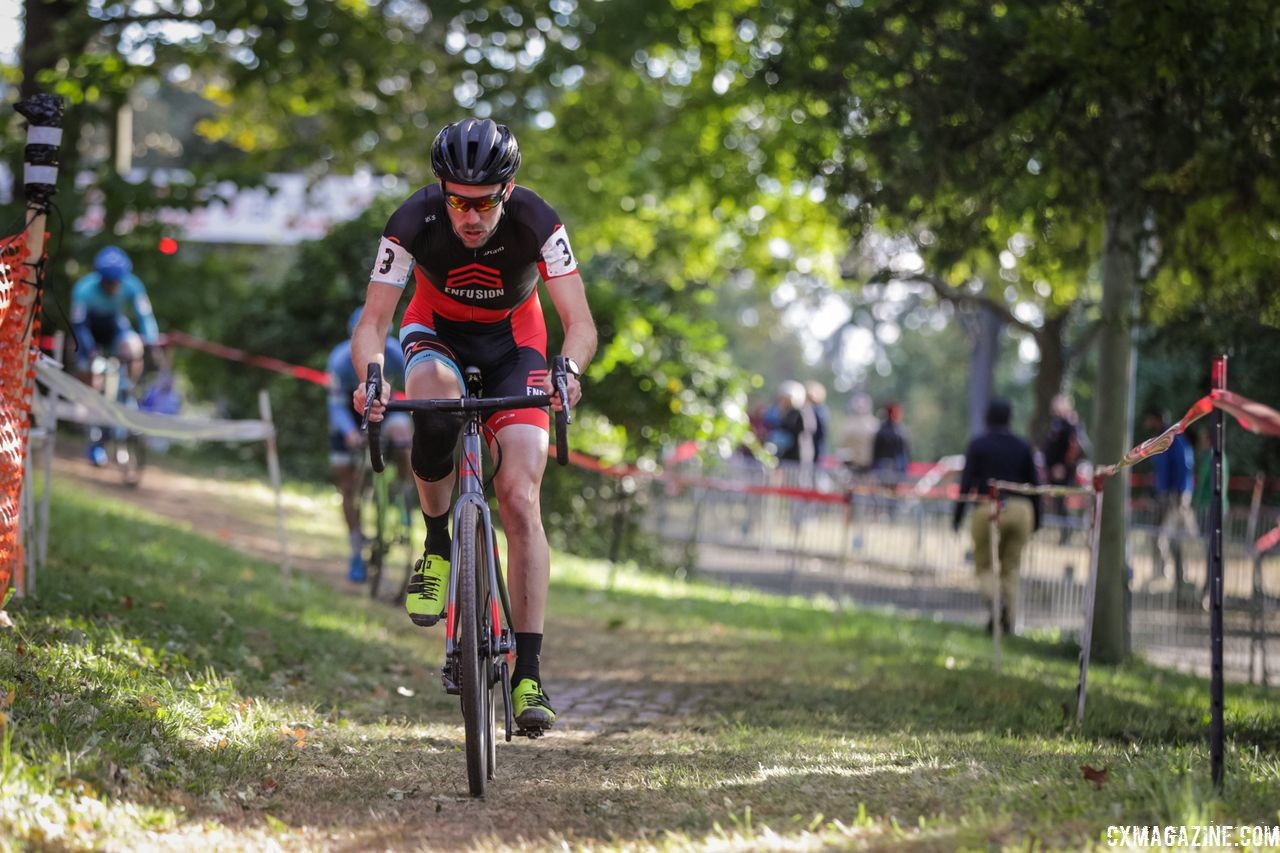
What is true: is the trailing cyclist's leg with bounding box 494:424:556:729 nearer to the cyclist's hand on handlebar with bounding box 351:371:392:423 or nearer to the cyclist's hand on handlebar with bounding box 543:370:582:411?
the cyclist's hand on handlebar with bounding box 543:370:582:411

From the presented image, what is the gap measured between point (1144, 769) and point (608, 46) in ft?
39.5

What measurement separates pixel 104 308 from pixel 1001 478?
8.89 m

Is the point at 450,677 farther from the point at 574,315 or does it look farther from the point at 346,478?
the point at 346,478

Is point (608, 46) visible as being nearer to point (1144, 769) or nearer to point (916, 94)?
point (916, 94)

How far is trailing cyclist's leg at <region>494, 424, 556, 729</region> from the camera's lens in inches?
214

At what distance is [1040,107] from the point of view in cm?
954

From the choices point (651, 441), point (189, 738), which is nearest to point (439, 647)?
point (189, 738)

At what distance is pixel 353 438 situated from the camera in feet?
38.2

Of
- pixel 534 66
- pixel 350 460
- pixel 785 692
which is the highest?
pixel 534 66

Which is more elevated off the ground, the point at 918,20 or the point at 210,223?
the point at 210,223

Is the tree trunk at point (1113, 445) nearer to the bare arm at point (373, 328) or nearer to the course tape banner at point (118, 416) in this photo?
the course tape banner at point (118, 416)

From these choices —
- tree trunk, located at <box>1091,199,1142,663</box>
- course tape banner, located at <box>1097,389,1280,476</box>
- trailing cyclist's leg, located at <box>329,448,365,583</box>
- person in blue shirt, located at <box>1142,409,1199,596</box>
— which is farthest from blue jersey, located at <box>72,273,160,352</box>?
person in blue shirt, located at <box>1142,409,1199,596</box>

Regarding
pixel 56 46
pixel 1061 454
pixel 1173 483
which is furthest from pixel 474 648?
pixel 1061 454

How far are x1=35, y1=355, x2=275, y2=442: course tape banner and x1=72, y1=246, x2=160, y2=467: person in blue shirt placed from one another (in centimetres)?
394
